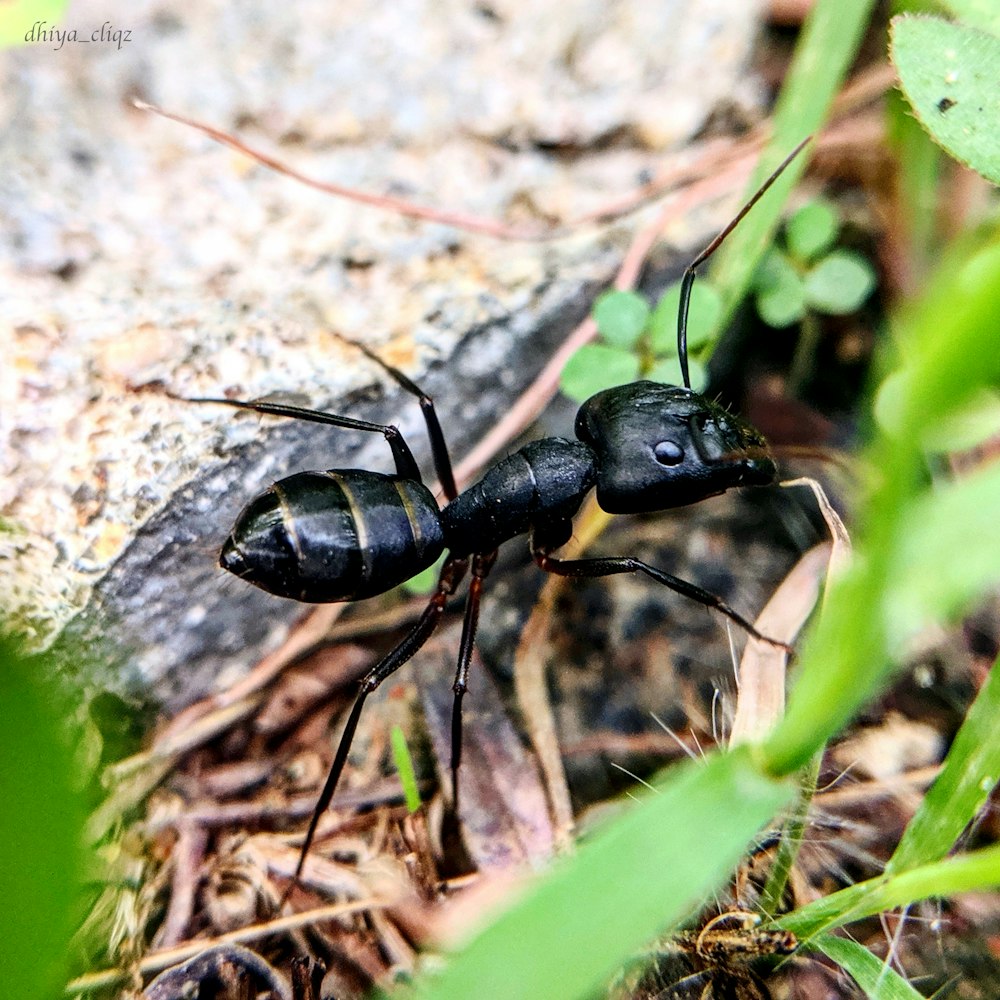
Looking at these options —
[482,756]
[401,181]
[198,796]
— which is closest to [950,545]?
[482,756]

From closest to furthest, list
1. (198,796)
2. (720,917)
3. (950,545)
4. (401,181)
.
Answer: (950,545)
(720,917)
(198,796)
(401,181)

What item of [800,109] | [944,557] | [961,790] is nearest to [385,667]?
[961,790]

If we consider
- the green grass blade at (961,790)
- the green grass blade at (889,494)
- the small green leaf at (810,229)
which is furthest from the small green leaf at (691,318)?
the green grass blade at (889,494)

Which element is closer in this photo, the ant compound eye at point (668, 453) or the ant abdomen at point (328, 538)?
the ant abdomen at point (328, 538)

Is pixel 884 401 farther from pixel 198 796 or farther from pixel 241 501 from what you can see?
pixel 198 796

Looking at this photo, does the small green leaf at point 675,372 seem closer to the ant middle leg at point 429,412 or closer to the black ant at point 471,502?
the black ant at point 471,502

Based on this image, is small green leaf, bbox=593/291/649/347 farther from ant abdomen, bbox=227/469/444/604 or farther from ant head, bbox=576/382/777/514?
ant abdomen, bbox=227/469/444/604
